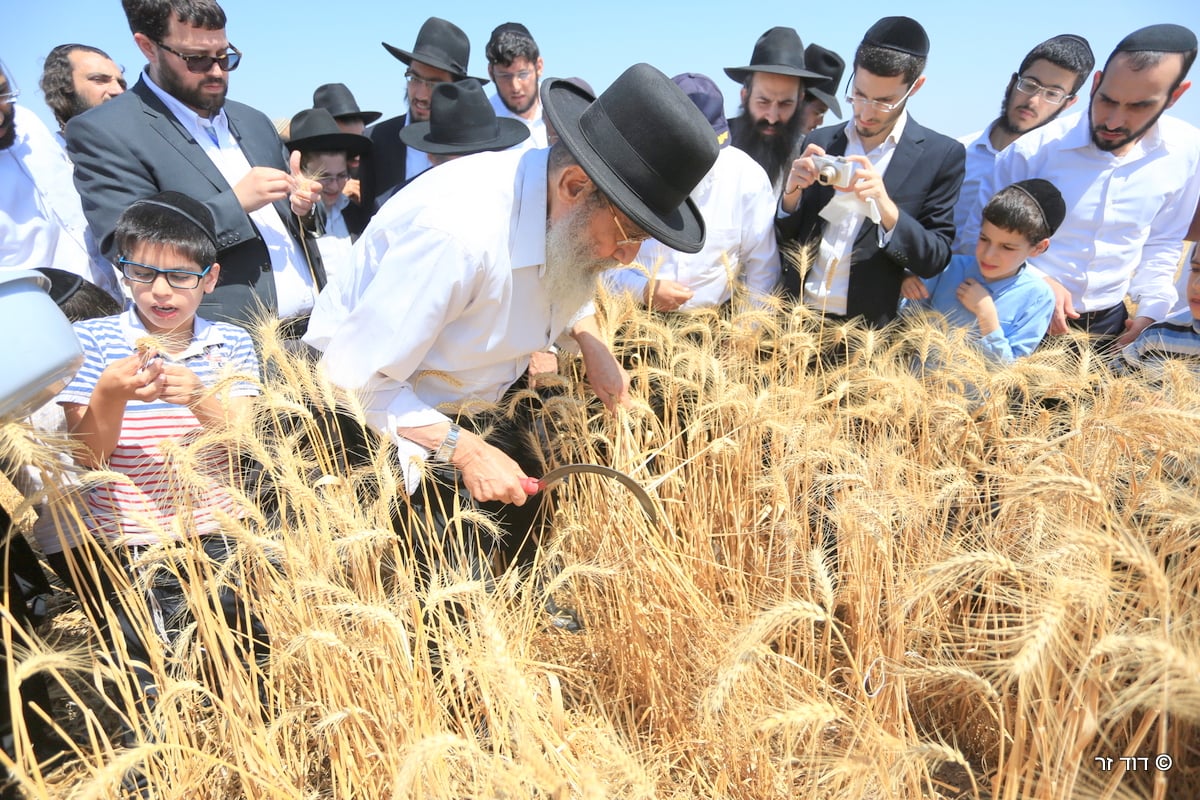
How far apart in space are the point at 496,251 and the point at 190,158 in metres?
1.53

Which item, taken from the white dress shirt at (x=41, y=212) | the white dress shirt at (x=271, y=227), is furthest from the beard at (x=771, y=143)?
the white dress shirt at (x=41, y=212)

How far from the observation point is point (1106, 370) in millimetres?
2135

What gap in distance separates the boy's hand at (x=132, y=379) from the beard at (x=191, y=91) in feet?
4.87

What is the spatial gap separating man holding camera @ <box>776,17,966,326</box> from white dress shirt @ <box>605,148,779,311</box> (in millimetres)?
131

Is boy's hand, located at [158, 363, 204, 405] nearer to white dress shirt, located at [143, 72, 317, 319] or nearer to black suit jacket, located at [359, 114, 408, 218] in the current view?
white dress shirt, located at [143, 72, 317, 319]

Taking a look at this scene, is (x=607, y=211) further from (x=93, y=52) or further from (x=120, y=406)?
(x=93, y=52)

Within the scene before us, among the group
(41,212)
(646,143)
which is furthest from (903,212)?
(41,212)

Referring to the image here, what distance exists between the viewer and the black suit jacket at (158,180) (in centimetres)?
240

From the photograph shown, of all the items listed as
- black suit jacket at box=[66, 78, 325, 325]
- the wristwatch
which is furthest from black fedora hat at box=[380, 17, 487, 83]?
the wristwatch

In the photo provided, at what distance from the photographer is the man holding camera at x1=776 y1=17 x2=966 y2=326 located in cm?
269

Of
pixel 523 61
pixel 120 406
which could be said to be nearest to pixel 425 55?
pixel 523 61

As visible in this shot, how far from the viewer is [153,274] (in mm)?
1970

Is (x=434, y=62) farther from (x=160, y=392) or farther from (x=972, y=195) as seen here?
(x=160, y=392)

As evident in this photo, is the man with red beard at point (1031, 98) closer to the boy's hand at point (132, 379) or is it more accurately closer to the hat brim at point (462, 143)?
the hat brim at point (462, 143)
